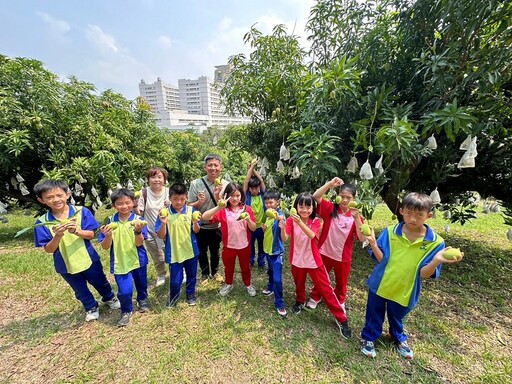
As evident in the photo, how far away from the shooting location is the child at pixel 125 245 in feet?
8.14

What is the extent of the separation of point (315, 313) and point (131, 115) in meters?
6.69

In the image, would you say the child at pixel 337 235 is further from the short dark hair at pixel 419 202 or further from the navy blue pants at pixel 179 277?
the navy blue pants at pixel 179 277

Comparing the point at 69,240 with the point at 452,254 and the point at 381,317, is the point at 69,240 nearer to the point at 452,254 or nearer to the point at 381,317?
the point at 381,317

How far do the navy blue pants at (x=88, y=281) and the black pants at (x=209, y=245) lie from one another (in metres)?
1.12

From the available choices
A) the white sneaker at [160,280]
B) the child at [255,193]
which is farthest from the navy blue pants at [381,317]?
the white sneaker at [160,280]

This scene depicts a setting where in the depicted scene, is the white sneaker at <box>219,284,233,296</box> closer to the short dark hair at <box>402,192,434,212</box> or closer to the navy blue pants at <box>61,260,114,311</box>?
the navy blue pants at <box>61,260,114,311</box>

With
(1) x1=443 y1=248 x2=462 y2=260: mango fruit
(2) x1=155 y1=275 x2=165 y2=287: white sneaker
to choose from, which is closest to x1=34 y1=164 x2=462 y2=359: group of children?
(1) x1=443 y1=248 x2=462 y2=260: mango fruit

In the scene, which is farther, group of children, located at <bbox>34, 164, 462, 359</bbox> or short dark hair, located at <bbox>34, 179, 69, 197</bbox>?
short dark hair, located at <bbox>34, 179, 69, 197</bbox>

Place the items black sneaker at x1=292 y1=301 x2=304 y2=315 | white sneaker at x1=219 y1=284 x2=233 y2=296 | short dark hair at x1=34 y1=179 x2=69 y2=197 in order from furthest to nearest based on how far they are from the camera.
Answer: white sneaker at x1=219 y1=284 x2=233 y2=296 < black sneaker at x1=292 y1=301 x2=304 y2=315 < short dark hair at x1=34 y1=179 x2=69 y2=197

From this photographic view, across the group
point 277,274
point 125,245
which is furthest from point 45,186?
point 277,274

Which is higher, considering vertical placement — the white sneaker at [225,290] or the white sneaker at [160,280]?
the white sneaker at [225,290]

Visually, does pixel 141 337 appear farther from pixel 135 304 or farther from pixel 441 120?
pixel 441 120

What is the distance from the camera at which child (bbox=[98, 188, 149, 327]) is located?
2.48 m

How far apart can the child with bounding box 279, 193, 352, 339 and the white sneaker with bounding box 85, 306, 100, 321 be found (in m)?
2.25
